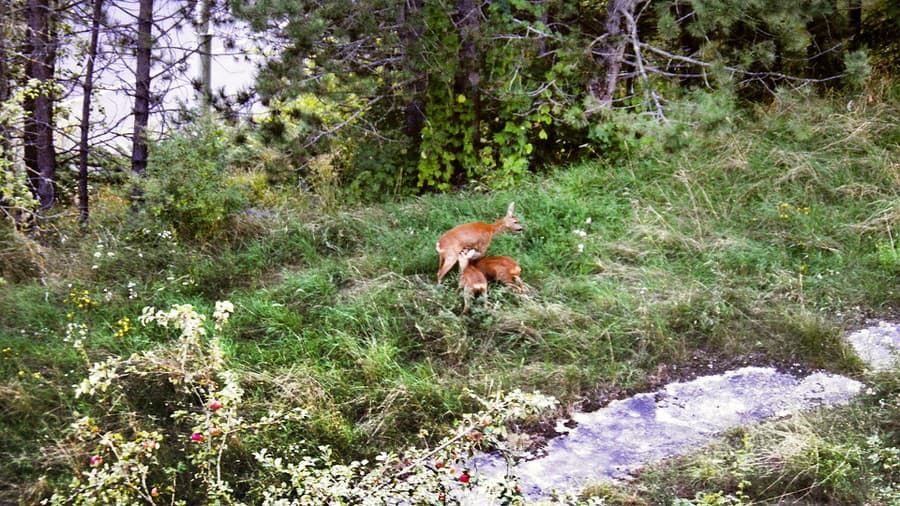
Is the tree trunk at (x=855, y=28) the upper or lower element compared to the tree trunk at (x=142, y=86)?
upper

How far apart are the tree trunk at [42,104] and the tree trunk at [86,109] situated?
10.0 inches

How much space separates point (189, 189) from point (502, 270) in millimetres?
2640

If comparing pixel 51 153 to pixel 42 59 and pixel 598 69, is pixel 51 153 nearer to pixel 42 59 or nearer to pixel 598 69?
pixel 42 59

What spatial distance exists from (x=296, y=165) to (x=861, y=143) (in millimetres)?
5020

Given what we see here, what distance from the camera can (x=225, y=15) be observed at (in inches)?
271

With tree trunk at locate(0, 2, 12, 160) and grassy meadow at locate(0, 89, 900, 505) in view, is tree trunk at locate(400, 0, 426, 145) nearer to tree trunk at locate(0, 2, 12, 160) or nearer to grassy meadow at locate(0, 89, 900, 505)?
grassy meadow at locate(0, 89, 900, 505)

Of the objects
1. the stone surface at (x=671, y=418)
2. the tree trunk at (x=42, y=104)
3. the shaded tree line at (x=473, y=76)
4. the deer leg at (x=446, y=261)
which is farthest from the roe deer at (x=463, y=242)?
the tree trunk at (x=42, y=104)

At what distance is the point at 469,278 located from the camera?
4496mm

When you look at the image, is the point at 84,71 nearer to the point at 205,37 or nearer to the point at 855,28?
the point at 205,37

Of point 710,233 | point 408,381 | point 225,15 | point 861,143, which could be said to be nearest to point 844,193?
point 861,143

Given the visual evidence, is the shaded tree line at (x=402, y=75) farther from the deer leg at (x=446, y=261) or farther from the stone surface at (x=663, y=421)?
the stone surface at (x=663, y=421)

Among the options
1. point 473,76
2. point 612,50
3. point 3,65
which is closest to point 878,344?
point 612,50

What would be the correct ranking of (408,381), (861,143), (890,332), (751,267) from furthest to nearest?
(861,143)
(751,267)
(890,332)
(408,381)

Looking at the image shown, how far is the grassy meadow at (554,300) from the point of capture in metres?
3.46
